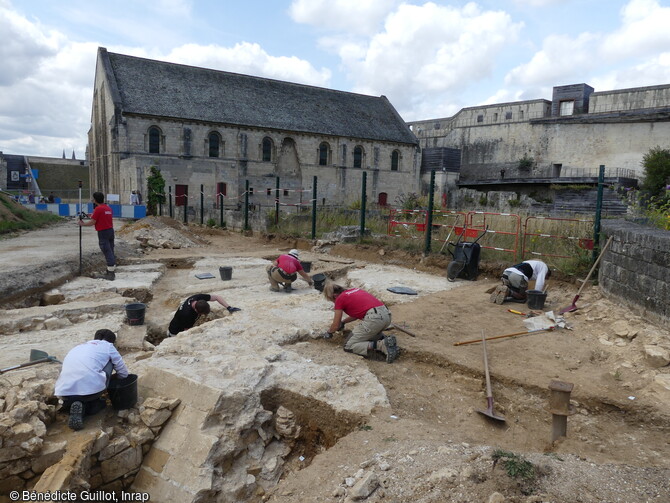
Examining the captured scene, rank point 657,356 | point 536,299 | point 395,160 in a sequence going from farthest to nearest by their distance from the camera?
point 395,160 < point 536,299 < point 657,356

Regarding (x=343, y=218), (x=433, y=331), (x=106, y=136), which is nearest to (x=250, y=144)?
(x=106, y=136)

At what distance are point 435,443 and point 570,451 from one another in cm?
138

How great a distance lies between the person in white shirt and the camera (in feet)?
15.0

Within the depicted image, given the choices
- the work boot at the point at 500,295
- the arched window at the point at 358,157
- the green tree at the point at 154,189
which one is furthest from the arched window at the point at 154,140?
the work boot at the point at 500,295

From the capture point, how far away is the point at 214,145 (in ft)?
110

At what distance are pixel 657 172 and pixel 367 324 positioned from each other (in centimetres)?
3326

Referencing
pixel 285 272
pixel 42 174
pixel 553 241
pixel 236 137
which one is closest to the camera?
pixel 285 272

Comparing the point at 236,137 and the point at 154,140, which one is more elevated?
the point at 236,137

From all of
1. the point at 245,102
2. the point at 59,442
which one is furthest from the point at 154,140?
the point at 59,442

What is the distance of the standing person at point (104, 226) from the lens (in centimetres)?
1029

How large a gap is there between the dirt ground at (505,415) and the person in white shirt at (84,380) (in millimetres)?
1970

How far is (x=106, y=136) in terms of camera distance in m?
32.8

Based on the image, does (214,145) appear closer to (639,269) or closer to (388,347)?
(388,347)

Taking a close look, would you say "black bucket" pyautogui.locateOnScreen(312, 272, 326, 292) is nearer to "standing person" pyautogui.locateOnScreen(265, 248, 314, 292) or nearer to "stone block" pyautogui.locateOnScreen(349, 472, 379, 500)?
"standing person" pyautogui.locateOnScreen(265, 248, 314, 292)
